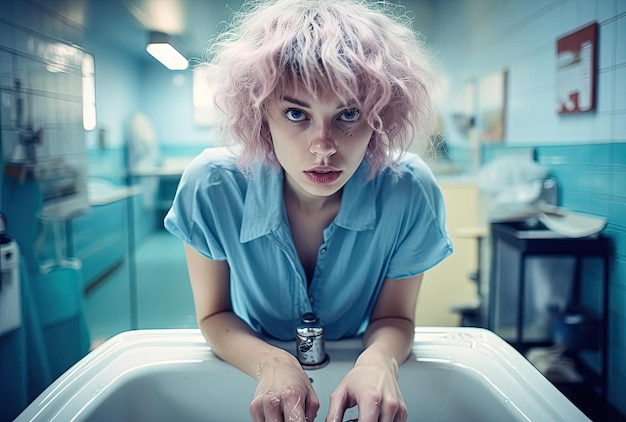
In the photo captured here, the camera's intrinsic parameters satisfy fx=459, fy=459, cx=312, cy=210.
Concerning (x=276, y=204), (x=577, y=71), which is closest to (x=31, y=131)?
(x=276, y=204)

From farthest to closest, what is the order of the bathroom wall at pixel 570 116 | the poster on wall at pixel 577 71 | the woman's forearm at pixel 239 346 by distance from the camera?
1. the poster on wall at pixel 577 71
2. the bathroom wall at pixel 570 116
3. the woman's forearm at pixel 239 346

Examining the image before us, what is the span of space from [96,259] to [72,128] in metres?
0.62

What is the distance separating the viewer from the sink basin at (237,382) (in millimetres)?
586

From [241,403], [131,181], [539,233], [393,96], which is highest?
[393,96]

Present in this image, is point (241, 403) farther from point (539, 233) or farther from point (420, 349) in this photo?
point (539, 233)

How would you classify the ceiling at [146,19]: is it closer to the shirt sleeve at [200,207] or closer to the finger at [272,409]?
the shirt sleeve at [200,207]

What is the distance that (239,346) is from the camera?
0.61 m

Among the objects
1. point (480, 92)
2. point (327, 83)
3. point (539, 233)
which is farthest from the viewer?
point (480, 92)

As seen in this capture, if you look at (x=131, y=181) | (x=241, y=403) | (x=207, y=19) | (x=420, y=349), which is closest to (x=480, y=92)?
(x=207, y=19)

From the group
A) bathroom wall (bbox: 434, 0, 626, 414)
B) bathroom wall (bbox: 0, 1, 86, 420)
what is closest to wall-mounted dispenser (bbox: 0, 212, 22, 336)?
bathroom wall (bbox: 0, 1, 86, 420)

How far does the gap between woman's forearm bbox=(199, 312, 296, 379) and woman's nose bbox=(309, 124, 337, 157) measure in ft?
0.82

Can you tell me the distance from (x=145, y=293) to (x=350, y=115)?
1141 mm

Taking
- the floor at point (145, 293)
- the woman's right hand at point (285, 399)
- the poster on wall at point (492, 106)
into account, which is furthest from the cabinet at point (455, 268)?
the woman's right hand at point (285, 399)

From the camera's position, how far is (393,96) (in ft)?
1.81
